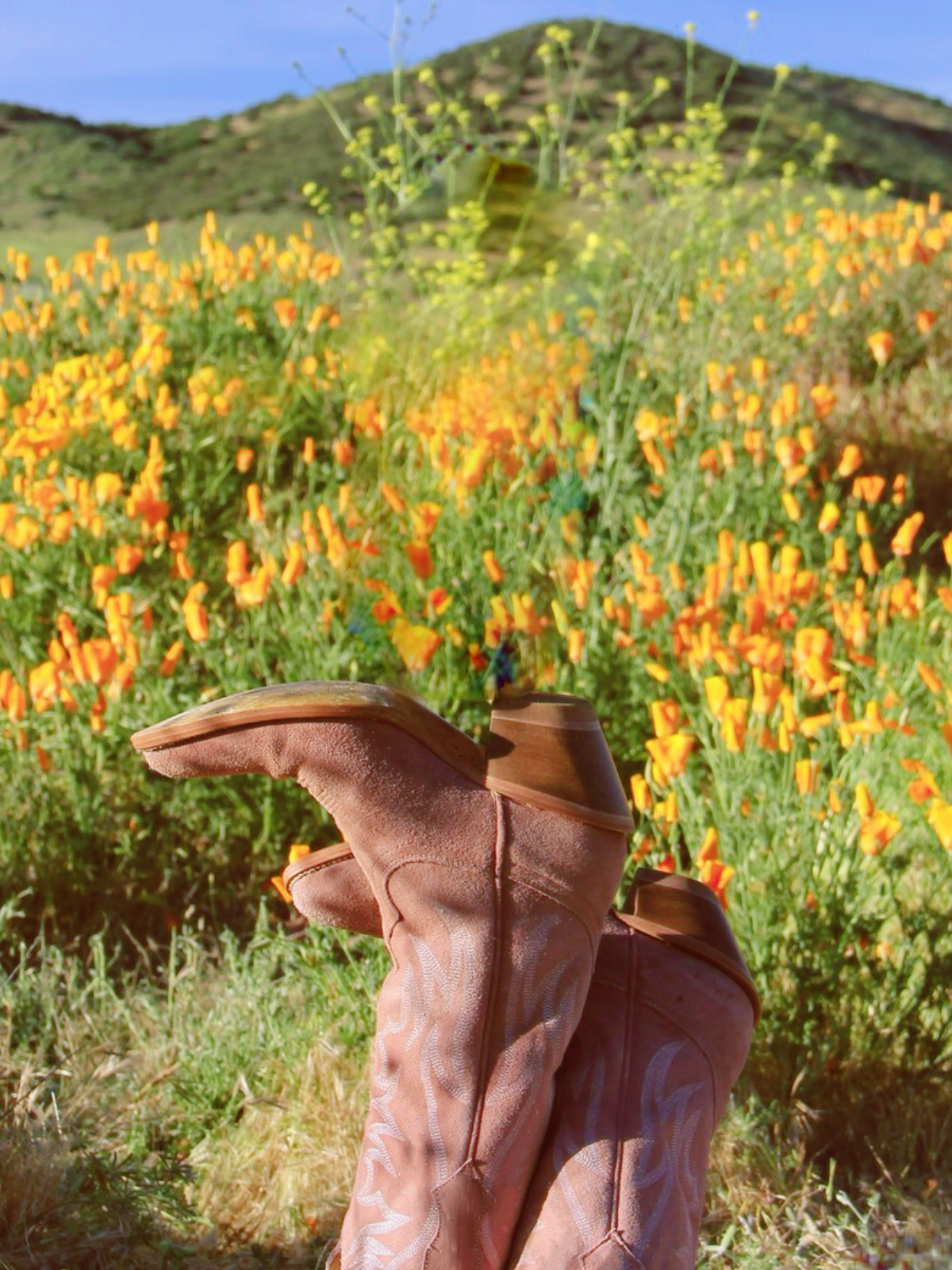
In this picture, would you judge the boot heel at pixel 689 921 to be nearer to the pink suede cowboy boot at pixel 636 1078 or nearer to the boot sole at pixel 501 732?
the pink suede cowboy boot at pixel 636 1078

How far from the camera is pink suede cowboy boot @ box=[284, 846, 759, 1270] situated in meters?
1.14

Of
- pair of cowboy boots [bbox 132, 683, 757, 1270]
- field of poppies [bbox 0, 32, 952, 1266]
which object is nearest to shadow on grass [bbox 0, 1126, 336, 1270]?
field of poppies [bbox 0, 32, 952, 1266]

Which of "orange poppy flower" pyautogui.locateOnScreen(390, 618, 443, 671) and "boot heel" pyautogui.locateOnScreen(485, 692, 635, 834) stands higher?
"boot heel" pyautogui.locateOnScreen(485, 692, 635, 834)

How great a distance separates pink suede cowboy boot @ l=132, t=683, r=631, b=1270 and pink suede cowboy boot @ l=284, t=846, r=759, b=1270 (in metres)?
0.04

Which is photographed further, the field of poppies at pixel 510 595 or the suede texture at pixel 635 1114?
the field of poppies at pixel 510 595

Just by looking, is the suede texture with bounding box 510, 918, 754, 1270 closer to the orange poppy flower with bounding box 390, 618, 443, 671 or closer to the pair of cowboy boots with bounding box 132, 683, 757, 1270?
the pair of cowboy boots with bounding box 132, 683, 757, 1270

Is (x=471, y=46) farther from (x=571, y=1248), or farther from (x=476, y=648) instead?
(x=571, y=1248)

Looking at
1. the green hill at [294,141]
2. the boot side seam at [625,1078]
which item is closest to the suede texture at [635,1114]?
the boot side seam at [625,1078]

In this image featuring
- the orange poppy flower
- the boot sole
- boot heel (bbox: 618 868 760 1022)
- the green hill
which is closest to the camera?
the boot sole

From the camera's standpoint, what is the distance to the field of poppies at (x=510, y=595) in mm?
1889

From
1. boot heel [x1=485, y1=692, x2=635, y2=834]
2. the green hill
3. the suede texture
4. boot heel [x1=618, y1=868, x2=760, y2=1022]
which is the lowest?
the suede texture

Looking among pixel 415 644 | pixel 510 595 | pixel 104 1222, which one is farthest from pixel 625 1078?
pixel 510 595

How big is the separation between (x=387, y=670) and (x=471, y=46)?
6594mm

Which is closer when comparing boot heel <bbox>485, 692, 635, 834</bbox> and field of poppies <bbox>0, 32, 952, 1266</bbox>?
boot heel <bbox>485, 692, 635, 834</bbox>
